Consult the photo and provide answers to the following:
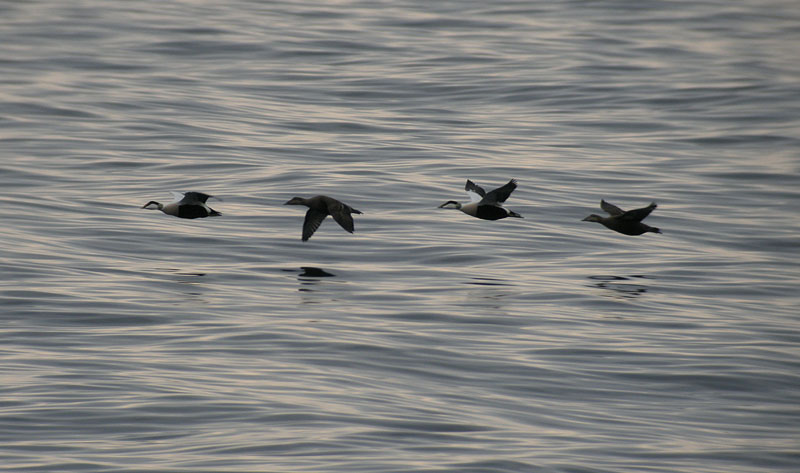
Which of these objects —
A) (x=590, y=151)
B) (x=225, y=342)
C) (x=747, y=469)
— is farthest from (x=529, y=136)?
(x=747, y=469)

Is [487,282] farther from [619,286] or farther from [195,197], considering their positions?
[195,197]

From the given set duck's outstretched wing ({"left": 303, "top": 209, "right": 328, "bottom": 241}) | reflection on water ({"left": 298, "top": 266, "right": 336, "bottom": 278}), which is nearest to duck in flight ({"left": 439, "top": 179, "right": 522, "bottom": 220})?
duck's outstretched wing ({"left": 303, "top": 209, "right": 328, "bottom": 241})

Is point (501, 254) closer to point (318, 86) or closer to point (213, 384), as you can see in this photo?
point (213, 384)

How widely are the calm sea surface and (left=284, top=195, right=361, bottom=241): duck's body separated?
0.63m

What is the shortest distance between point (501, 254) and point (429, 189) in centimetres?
443

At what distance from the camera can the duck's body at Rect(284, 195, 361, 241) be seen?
744 inches

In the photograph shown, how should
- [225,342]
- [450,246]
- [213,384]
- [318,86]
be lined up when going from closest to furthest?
[213,384] → [225,342] → [450,246] → [318,86]

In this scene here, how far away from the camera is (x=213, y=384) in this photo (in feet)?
43.7

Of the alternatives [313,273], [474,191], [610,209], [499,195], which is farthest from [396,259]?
[610,209]

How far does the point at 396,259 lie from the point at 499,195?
1.95 metres

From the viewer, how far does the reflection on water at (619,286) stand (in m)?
18.4

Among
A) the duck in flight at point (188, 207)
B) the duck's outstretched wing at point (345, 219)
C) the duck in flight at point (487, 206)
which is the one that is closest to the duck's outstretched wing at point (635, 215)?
the duck in flight at point (487, 206)

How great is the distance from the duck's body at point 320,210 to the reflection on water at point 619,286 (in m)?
3.83

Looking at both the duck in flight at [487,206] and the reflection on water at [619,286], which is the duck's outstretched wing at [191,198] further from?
the reflection on water at [619,286]
